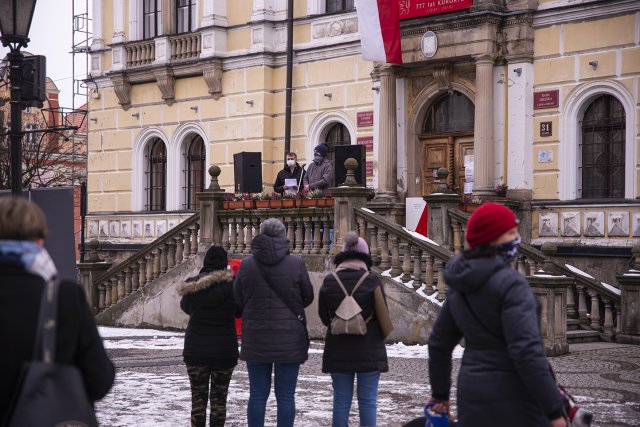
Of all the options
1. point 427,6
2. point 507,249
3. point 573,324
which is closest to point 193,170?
point 427,6

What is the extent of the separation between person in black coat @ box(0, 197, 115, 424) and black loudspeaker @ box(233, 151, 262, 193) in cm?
1680

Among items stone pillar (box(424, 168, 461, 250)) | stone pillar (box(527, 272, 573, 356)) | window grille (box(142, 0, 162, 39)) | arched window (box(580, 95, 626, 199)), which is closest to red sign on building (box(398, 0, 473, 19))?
arched window (box(580, 95, 626, 199))

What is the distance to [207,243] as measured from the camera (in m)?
21.2

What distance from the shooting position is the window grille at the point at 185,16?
28.3m

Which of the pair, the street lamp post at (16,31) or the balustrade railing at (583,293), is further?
the balustrade railing at (583,293)

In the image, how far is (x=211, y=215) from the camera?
21.3 m

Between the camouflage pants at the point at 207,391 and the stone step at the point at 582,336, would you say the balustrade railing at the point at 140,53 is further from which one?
the camouflage pants at the point at 207,391

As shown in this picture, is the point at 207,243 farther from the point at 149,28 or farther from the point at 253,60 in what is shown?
the point at 149,28

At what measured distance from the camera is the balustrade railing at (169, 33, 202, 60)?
91.2 feet

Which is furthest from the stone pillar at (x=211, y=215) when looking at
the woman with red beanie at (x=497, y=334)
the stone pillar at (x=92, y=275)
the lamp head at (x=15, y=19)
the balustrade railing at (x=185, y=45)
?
the woman with red beanie at (x=497, y=334)

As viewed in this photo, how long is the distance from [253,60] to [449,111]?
204 inches

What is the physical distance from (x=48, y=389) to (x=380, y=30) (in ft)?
61.6

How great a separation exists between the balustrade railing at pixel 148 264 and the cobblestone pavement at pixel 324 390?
4695 millimetres

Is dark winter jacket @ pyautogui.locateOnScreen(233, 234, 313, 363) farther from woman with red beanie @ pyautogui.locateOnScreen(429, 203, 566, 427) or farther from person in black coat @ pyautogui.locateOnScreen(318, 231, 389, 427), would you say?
woman with red beanie @ pyautogui.locateOnScreen(429, 203, 566, 427)
